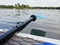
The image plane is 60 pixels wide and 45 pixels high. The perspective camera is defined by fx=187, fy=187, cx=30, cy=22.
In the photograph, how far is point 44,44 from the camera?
18.3 ft

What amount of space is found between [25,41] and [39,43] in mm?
521

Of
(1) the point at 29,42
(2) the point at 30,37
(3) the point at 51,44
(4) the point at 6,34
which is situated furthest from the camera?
(2) the point at 30,37

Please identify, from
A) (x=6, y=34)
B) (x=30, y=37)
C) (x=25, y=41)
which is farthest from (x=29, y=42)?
(x=6, y=34)

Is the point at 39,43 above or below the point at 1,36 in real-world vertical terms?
below

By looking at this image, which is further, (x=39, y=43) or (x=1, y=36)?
(x=39, y=43)

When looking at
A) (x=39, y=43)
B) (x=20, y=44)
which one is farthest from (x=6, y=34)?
(x=39, y=43)

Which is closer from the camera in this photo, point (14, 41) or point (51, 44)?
point (51, 44)

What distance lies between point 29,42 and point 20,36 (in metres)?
0.82

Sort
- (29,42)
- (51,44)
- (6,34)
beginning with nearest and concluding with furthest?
(6,34) < (51,44) < (29,42)

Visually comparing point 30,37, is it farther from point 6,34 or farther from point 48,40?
point 6,34

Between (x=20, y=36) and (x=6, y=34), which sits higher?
(x=6, y=34)

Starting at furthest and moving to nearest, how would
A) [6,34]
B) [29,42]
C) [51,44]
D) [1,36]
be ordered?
[29,42]
[51,44]
[6,34]
[1,36]

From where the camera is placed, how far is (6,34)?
5.09 metres

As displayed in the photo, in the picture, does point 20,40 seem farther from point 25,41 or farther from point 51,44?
point 51,44
